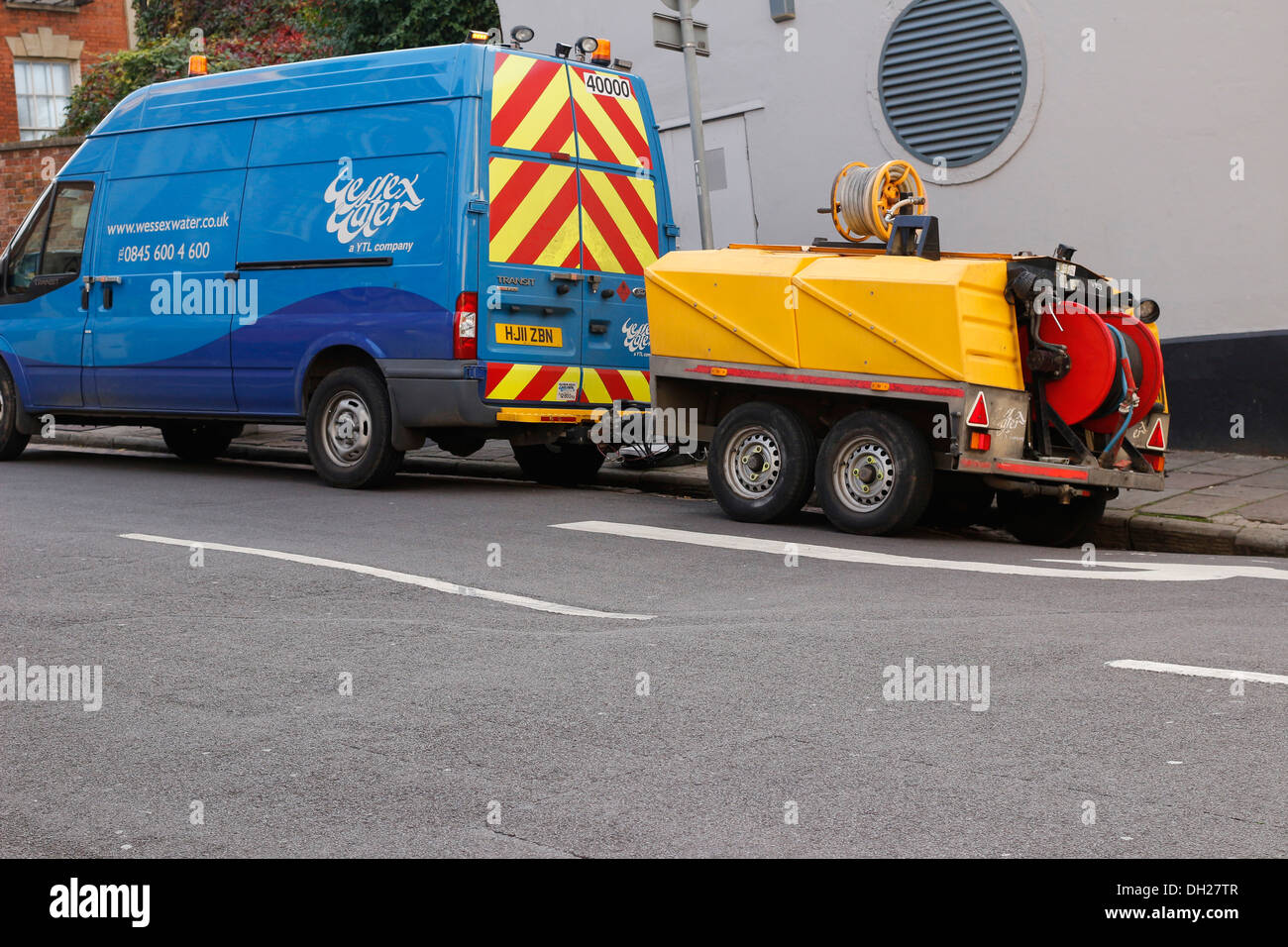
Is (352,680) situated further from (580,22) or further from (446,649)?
(580,22)

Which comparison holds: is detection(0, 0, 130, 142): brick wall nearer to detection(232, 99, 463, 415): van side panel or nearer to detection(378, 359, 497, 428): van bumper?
detection(232, 99, 463, 415): van side panel

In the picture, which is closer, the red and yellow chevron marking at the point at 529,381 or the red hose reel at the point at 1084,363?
the red hose reel at the point at 1084,363

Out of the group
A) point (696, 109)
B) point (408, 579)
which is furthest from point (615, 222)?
point (408, 579)

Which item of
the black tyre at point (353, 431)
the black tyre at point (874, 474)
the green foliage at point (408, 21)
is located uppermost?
the green foliage at point (408, 21)

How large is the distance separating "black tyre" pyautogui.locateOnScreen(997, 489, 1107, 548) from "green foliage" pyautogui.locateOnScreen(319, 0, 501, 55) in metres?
13.4

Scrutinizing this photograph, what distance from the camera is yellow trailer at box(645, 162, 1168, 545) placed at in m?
8.79

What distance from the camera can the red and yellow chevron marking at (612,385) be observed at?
11289mm

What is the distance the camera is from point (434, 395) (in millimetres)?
10703

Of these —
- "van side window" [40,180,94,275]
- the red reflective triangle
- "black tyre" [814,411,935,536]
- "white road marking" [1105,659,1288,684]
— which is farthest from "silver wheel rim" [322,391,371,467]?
"white road marking" [1105,659,1288,684]

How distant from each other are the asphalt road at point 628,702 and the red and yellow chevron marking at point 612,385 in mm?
2301

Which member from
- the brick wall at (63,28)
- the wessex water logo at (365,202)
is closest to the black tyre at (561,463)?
the wessex water logo at (365,202)

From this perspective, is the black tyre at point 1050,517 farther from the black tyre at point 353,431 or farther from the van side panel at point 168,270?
the van side panel at point 168,270
